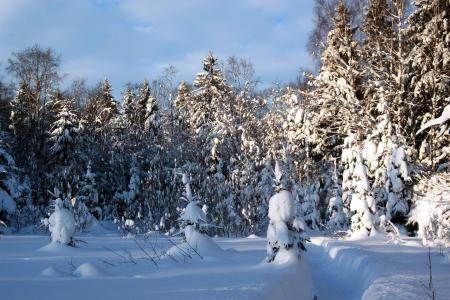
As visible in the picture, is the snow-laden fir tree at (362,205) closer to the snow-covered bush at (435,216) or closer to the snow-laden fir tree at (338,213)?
the snow-covered bush at (435,216)

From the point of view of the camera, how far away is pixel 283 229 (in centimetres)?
1030

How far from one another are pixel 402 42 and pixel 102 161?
25.5 m

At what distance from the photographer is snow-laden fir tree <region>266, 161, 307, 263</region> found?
396 inches

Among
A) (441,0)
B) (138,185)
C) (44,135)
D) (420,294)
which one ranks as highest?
(441,0)

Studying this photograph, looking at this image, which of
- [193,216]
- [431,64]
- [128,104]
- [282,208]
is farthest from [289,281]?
[128,104]

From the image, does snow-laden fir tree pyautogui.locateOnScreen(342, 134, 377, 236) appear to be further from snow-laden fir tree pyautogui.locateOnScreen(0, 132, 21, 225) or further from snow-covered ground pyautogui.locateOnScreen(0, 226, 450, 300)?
snow-laden fir tree pyautogui.locateOnScreen(0, 132, 21, 225)

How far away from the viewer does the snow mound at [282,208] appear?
1042 cm

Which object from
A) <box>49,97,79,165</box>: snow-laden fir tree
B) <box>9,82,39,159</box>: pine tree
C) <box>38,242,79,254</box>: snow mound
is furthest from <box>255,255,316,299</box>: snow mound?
<box>9,82,39,159</box>: pine tree

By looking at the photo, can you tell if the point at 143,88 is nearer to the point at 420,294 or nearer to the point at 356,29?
the point at 356,29

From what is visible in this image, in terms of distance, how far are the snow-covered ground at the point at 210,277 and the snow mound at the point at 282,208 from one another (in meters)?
1.14

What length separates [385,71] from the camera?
23703 mm

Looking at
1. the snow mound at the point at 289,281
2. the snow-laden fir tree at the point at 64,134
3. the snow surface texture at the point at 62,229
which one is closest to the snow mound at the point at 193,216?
the snow mound at the point at 289,281

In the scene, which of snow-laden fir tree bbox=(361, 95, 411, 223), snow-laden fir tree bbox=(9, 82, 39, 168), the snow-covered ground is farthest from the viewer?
snow-laden fir tree bbox=(9, 82, 39, 168)

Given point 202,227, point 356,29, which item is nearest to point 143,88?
point 356,29
